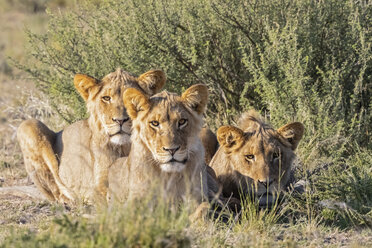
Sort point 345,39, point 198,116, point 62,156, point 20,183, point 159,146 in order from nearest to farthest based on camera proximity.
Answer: point 159,146, point 198,116, point 62,156, point 345,39, point 20,183

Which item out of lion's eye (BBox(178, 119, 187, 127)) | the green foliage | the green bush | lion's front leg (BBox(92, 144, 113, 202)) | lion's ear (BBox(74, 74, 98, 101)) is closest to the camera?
lion's eye (BBox(178, 119, 187, 127))

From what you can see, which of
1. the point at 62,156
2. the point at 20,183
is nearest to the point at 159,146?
the point at 62,156

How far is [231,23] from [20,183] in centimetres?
308

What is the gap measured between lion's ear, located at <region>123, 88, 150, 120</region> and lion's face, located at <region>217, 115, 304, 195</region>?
91 centimetres

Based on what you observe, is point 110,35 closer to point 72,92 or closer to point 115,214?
point 72,92

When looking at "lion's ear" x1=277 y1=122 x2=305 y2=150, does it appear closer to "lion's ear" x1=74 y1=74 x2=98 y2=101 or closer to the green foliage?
the green foliage

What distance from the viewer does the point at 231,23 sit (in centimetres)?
737

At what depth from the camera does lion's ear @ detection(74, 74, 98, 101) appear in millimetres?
5977

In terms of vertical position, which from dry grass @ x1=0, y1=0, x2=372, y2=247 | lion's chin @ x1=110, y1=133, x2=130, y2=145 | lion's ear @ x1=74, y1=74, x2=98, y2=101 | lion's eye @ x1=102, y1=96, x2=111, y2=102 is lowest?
dry grass @ x1=0, y1=0, x2=372, y2=247

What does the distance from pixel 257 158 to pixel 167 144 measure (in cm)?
104

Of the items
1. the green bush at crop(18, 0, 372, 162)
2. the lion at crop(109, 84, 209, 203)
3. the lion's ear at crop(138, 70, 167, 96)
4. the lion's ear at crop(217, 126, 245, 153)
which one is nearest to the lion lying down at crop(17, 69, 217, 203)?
the lion's ear at crop(138, 70, 167, 96)

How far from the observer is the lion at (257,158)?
17.9 ft

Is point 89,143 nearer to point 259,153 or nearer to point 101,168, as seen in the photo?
point 101,168

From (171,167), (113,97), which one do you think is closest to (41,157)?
(113,97)
